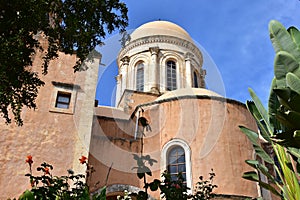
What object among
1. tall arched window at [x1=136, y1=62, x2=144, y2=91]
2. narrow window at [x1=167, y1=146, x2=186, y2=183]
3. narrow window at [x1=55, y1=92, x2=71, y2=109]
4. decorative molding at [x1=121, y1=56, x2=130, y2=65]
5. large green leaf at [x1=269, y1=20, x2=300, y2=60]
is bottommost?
large green leaf at [x1=269, y1=20, x2=300, y2=60]

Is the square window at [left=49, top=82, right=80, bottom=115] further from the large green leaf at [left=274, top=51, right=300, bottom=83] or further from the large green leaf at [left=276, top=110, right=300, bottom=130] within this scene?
the large green leaf at [left=276, top=110, right=300, bottom=130]

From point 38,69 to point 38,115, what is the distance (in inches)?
88.4

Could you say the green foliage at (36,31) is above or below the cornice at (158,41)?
below

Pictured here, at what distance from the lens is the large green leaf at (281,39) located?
13.0ft

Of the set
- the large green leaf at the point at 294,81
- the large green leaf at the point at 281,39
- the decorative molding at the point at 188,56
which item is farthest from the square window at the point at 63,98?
the decorative molding at the point at 188,56

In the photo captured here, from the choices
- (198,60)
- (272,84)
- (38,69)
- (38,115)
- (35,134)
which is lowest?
(272,84)

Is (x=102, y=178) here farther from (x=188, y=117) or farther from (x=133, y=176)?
(x=188, y=117)

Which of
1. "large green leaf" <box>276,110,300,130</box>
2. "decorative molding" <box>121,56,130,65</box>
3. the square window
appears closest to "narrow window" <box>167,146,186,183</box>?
the square window

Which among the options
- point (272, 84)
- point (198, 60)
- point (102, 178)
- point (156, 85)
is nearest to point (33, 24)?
point (272, 84)

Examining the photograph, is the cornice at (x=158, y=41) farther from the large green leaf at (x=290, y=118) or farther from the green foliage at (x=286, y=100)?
the large green leaf at (x=290, y=118)

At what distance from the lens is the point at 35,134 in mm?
11445

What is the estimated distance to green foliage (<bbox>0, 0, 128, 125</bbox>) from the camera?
640 centimetres

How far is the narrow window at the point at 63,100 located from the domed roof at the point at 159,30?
13013 mm

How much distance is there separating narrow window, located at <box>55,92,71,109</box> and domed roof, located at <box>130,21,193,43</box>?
42.7 feet
